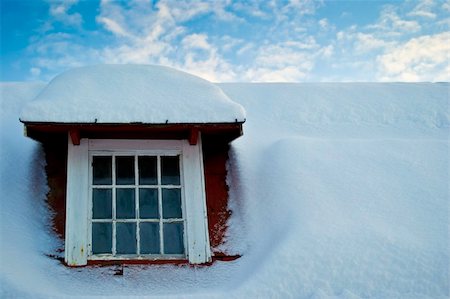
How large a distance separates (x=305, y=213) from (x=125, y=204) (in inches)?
55.5

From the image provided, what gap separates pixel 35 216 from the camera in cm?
445

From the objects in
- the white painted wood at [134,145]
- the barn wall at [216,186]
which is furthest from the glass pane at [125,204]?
the barn wall at [216,186]

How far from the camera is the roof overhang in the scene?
14.5 ft

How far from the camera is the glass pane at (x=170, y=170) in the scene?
4646mm

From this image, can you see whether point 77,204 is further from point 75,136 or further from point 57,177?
point 75,136

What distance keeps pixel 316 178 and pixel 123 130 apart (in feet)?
5.48

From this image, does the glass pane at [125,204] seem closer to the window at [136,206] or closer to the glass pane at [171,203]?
the window at [136,206]

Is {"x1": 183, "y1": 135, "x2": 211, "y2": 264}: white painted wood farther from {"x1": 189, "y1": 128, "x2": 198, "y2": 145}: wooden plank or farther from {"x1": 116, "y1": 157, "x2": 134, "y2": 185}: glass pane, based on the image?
{"x1": 116, "y1": 157, "x2": 134, "y2": 185}: glass pane

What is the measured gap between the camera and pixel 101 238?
4.36 metres

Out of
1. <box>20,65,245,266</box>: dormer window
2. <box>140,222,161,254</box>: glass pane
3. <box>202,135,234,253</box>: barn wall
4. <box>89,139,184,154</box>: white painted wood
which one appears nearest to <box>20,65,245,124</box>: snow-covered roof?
<box>20,65,245,266</box>: dormer window

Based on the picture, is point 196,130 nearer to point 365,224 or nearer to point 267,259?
point 267,259

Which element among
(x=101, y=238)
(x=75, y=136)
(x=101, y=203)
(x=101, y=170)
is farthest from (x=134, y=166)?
(x=101, y=238)

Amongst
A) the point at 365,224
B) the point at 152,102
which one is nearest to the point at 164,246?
the point at 152,102

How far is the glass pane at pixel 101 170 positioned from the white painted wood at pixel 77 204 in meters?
0.07
